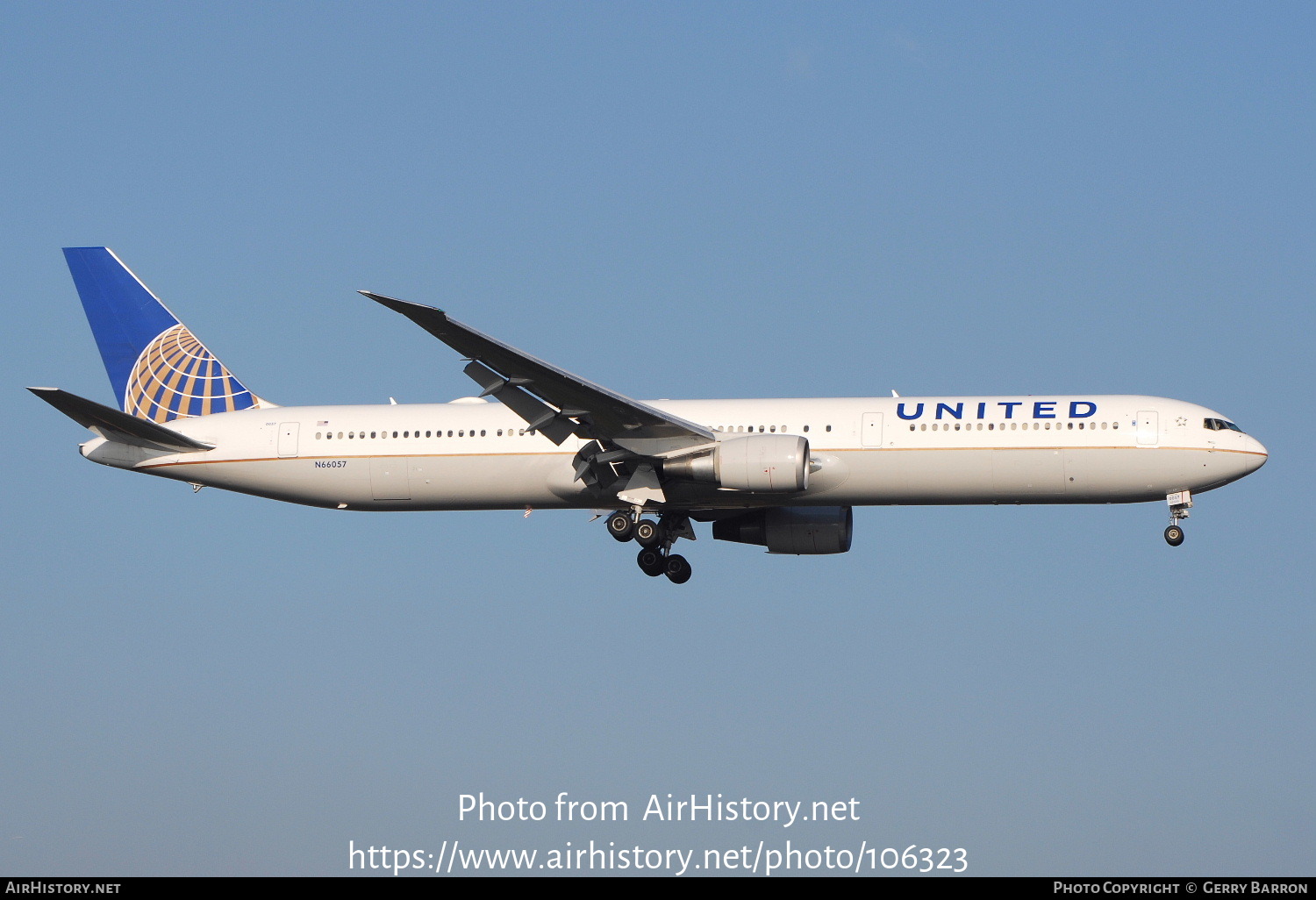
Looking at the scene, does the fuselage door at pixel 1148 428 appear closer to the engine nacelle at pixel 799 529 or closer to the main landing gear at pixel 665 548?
the engine nacelle at pixel 799 529

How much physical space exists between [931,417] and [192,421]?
1980 centimetres

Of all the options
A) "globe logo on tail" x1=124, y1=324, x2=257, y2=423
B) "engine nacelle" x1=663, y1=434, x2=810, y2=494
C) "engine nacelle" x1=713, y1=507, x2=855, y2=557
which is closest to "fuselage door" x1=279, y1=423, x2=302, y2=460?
"globe logo on tail" x1=124, y1=324, x2=257, y2=423

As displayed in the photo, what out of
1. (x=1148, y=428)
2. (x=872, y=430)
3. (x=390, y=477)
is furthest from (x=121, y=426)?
(x=1148, y=428)

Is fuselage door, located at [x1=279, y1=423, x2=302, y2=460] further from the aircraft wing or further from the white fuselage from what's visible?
the aircraft wing

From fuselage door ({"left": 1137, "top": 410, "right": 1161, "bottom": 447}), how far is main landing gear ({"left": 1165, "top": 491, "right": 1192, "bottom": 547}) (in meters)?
1.47

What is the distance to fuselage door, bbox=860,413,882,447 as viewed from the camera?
3856cm

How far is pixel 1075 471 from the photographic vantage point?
38031 mm

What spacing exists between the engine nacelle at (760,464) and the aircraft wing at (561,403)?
2.59 feet

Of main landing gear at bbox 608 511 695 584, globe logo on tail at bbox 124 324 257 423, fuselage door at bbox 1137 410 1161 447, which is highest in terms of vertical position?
globe logo on tail at bbox 124 324 257 423

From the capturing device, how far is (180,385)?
44781 mm

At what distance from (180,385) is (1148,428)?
2597 centimetres

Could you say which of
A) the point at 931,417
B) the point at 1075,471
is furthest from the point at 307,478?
the point at 1075,471

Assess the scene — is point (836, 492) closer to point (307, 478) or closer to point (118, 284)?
point (307, 478)

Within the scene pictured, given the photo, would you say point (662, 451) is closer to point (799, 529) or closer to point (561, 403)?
point (561, 403)
